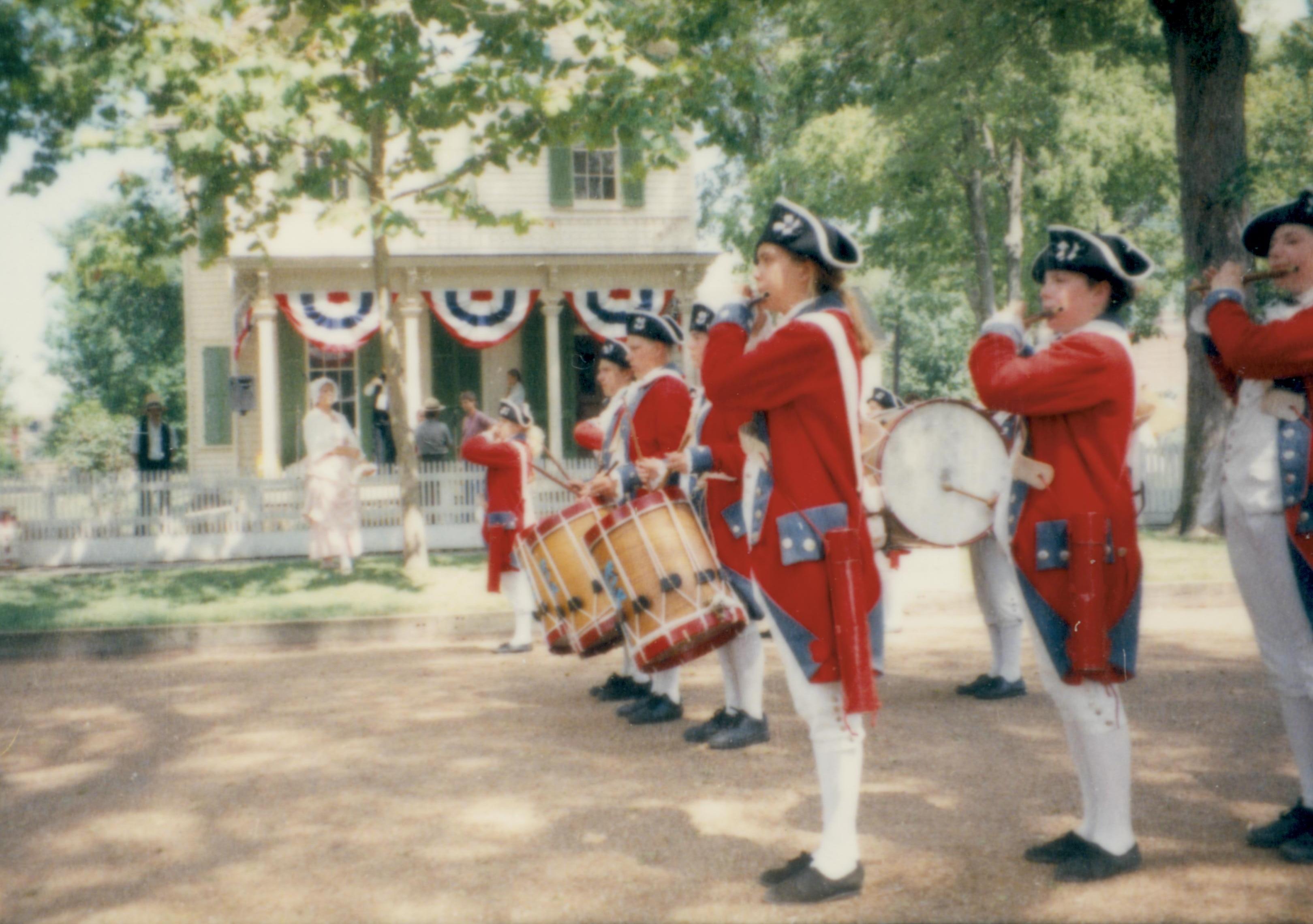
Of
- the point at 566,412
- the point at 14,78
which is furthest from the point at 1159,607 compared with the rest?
the point at 566,412

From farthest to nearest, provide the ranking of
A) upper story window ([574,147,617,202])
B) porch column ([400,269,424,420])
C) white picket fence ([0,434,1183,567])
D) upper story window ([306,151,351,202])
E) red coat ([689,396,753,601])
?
upper story window ([574,147,617,202]) < porch column ([400,269,424,420]) < white picket fence ([0,434,1183,567]) < upper story window ([306,151,351,202]) < red coat ([689,396,753,601])

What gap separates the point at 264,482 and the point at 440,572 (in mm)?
4403

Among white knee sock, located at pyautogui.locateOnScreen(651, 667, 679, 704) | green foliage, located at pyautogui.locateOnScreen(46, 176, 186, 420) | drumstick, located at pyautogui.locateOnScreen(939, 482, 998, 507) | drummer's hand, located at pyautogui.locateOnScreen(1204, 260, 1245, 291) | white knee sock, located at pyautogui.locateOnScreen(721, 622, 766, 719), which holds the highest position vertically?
green foliage, located at pyautogui.locateOnScreen(46, 176, 186, 420)

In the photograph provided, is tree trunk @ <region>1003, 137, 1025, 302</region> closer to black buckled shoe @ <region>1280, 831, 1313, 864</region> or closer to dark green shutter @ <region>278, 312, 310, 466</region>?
dark green shutter @ <region>278, 312, 310, 466</region>

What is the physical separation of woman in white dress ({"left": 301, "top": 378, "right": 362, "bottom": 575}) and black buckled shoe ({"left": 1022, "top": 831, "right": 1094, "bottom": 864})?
11.2m

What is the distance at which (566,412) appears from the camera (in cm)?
2458

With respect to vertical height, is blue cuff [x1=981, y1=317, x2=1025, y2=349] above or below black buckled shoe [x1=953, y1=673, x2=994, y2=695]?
above

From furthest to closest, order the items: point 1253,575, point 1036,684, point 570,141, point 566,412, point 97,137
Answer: point 566,412, point 570,141, point 97,137, point 1036,684, point 1253,575

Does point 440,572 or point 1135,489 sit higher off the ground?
point 1135,489

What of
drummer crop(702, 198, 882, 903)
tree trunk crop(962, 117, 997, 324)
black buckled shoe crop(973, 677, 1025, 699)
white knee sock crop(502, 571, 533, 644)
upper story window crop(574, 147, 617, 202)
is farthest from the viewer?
tree trunk crop(962, 117, 997, 324)

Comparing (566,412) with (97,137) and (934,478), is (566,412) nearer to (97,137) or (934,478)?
(97,137)

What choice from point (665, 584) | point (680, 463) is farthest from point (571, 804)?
point (680, 463)

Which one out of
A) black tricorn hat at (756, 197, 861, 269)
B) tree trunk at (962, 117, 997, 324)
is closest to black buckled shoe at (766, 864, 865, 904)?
black tricorn hat at (756, 197, 861, 269)

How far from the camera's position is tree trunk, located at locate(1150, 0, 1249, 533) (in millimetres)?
14359
